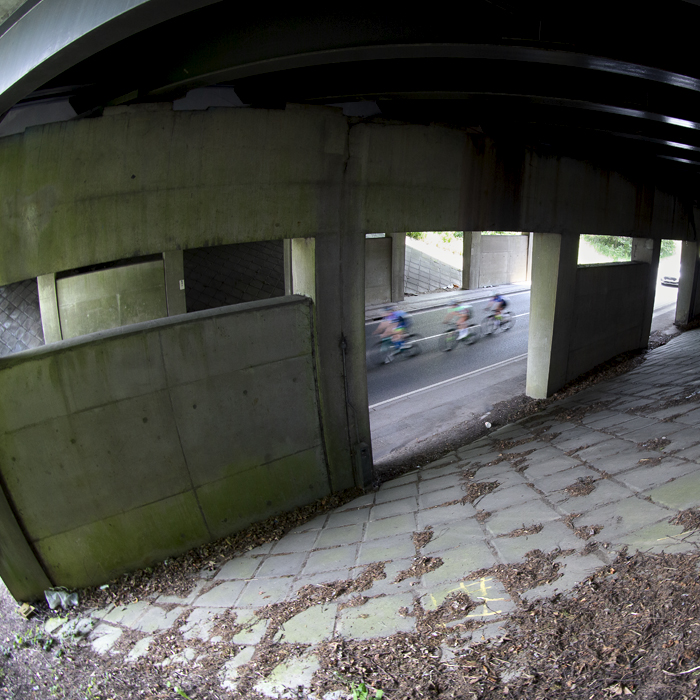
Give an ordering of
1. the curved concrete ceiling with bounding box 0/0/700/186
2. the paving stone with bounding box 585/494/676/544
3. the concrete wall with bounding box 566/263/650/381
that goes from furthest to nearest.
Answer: the concrete wall with bounding box 566/263/650/381 < the paving stone with bounding box 585/494/676/544 < the curved concrete ceiling with bounding box 0/0/700/186

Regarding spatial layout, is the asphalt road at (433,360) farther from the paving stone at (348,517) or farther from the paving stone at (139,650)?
the paving stone at (139,650)

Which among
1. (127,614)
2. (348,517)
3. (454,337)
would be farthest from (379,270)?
(127,614)

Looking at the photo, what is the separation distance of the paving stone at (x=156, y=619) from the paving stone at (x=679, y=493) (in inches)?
194

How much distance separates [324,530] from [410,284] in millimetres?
20971

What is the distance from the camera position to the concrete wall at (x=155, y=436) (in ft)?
18.5

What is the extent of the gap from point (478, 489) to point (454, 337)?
10492 millimetres

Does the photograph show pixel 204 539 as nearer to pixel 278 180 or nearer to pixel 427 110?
pixel 278 180

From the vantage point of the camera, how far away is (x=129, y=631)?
5.27 m

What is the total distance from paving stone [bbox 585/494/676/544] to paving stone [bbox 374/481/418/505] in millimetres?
2558

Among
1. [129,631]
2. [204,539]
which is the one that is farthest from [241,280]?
[129,631]

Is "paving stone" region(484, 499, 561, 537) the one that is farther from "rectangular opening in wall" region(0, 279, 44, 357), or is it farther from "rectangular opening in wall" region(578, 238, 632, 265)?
"rectangular opening in wall" region(578, 238, 632, 265)

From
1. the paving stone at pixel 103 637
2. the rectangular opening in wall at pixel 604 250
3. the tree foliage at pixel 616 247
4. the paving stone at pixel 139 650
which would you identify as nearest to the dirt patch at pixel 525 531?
the paving stone at pixel 139 650

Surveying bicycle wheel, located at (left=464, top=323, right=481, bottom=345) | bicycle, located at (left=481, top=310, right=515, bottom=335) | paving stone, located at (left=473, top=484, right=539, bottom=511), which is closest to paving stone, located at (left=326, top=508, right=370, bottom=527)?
paving stone, located at (left=473, top=484, right=539, bottom=511)

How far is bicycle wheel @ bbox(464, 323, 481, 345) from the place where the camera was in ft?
56.0
